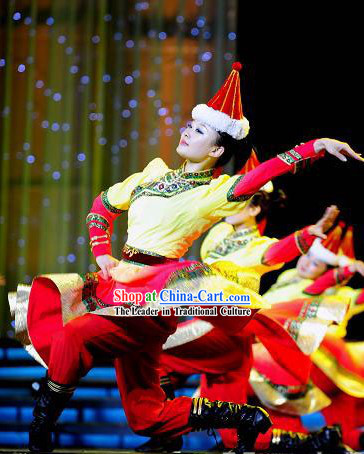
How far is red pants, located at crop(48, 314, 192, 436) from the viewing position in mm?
2701

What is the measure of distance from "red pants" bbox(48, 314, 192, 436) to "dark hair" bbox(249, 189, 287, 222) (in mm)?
1362

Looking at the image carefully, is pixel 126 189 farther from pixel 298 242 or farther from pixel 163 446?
pixel 163 446

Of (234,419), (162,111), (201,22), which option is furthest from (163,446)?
(201,22)

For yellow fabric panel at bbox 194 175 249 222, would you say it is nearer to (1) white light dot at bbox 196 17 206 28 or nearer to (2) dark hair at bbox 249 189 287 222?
(2) dark hair at bbox 249 189 287 222

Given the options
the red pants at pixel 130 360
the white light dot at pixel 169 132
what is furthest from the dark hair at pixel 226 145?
the white light dot at pixel 169 132

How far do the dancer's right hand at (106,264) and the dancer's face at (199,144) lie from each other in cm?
49

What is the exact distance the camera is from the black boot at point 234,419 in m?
2.85

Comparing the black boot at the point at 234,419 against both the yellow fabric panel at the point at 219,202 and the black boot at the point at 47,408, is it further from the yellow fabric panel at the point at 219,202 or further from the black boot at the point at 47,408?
the yellow fabric panel at the point at 219,202

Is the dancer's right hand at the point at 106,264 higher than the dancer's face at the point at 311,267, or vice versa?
the dancer's right hand at the point at 106,264

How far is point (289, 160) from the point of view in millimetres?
2756

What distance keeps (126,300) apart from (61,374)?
0.34 metres

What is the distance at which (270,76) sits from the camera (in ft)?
17.4

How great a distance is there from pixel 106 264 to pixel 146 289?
0.21m

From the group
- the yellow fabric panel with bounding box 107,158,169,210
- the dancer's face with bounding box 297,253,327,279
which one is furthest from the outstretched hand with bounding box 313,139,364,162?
the dancer's face with bounding box 297,253,327,279
